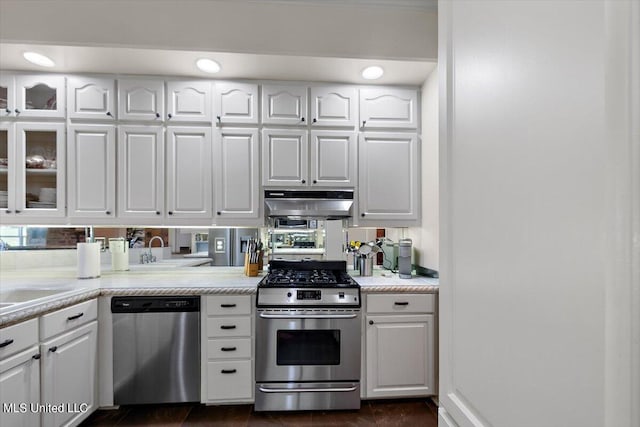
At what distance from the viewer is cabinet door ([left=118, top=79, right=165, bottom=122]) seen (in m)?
2.51

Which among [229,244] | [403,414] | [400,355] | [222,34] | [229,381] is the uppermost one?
[222,34]

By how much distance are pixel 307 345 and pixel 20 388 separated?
1.48 m

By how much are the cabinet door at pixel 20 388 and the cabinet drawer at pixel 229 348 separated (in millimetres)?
870

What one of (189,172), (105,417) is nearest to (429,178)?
(189,172)

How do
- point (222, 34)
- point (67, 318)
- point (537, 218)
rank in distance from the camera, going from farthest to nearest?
point (222, 34)
point (67, 318)
point (537, 218)

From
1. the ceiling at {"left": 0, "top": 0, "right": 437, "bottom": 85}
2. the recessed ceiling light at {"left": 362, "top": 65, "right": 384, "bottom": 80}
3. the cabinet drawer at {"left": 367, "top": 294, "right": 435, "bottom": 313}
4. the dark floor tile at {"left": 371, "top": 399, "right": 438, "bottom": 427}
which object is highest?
the ceiling at {"left": 0, "top": 0, "right": 437, "bottom": 85}

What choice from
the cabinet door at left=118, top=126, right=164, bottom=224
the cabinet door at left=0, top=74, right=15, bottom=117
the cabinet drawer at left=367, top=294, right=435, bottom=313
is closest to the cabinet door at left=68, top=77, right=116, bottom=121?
the cabinet door at left=118, top=126, right=164, bottom=224

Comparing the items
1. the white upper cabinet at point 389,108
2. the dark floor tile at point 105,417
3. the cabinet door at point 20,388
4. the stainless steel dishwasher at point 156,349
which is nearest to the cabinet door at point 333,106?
the white upper cabinet at point 389,108

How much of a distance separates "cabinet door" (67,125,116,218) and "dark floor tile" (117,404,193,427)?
1410 millimetres

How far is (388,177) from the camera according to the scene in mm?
2682

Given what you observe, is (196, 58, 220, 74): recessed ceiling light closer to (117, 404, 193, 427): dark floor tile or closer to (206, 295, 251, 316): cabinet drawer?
(206, 295, 251, 316): cabinet drawer

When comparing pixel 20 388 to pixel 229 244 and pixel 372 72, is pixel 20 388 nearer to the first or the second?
pixel 229 244

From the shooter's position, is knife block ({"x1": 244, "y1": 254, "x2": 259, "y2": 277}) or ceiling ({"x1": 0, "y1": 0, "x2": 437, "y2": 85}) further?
knife block ({"x1": 244, "y1": 254, "x2": 259, "y2": 277})

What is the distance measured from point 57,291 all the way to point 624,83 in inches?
106
